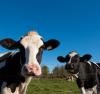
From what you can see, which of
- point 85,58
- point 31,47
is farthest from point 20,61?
point 85,58

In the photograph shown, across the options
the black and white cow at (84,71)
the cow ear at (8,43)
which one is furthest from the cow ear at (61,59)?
the cow ear at (8,43)

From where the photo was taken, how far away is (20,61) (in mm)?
11102

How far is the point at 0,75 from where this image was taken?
37.9 ft

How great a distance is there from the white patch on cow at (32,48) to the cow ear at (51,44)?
0.44 meters

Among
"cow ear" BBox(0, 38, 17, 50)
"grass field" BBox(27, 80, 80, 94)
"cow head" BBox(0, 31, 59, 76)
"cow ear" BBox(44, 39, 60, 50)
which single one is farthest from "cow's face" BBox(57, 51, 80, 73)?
"grass field" BBox(27, 80, 80, 94)

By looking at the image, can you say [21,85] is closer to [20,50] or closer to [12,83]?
[12,83]

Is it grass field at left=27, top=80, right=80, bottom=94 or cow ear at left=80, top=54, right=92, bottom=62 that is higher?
grass field at left=27, top=80, right=80, bottom=94

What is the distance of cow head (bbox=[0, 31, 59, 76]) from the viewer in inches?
406

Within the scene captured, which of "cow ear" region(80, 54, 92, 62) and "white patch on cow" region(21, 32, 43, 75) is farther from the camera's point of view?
"cow ear" region(80, 54, 92, 62)

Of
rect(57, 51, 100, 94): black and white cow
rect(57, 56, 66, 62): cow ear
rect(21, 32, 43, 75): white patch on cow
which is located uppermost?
rect(57, 56, 66, 62): cow ear

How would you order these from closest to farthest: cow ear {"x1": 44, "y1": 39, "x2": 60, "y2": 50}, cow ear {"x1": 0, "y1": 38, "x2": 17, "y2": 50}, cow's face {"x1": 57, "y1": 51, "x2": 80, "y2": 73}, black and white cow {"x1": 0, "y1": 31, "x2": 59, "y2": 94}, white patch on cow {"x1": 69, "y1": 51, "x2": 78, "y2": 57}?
black and white cow {"x1": 0, "y1": 31, "x2": 59, "y2": 94} → cow ear {"x1": 0, "y1": 38, "x2": 17, "y2": 50} → cow ear {"x1": 44, "y1": 39, "x2": 60, "y2": 50} → cow's face {"x1": 57, "y1": 51, "x2": 80, "y2": 73} → white patch on cow {"x1": 69, "y1": 51, "x2": 78, "y2": 57}

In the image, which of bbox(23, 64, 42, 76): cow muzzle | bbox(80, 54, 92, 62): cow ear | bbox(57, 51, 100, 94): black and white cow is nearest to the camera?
bbox(23, 64, 42, 76): cow muzzle

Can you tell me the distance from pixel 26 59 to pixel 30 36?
0.99 meters

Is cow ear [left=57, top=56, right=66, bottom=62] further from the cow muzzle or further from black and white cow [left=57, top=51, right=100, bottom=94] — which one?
the cow muzzle
